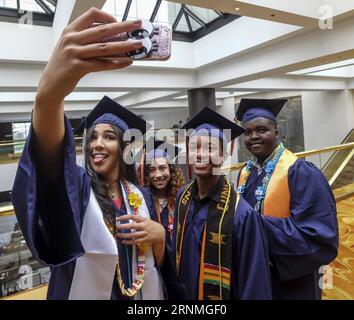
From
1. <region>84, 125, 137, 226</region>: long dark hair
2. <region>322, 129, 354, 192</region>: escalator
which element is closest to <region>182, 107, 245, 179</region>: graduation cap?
<region>84, 125, 137, 226</region>: long dark hair

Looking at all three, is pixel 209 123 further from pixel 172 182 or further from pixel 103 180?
pixel 172 182

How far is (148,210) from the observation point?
1.50 m

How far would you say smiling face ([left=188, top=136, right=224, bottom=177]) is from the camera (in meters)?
1.63

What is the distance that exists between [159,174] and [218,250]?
5.26ft

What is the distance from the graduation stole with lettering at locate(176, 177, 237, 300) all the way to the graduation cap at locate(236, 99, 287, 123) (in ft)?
3.36

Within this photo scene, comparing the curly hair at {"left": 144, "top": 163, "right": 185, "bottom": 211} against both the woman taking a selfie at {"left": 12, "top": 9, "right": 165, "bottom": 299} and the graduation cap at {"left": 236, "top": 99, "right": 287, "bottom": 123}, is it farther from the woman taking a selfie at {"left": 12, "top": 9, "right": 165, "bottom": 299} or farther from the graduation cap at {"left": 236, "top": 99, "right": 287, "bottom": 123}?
the woman taking a selfie at {"left": 12, "top": 9, "right": 165, "bottom": 299}

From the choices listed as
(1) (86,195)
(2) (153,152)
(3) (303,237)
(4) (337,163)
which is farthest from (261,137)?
(4) (337,163)

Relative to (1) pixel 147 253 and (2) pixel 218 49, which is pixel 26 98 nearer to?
(2) pixel 218 49

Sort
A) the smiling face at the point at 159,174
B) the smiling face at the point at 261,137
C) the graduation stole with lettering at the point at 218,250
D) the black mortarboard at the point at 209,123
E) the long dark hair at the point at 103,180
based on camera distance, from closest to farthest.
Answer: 1. the long dark hair at the point at 103,180
2. the graduation stole with lettering at the point at 218,250
3. the black mortarboard at the point at 209,123
4. the smiling face at the point at 261,137
5. the smiling face at the point at 159,174

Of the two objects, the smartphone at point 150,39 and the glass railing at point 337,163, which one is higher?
the smartphone at point 150,39

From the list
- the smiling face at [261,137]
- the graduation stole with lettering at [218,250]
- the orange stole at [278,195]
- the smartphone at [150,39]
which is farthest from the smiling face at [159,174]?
the smartphone at [150,39]

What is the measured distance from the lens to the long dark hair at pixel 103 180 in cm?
124

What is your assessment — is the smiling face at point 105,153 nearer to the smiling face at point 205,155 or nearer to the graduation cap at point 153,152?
the smiling face at point 205,155

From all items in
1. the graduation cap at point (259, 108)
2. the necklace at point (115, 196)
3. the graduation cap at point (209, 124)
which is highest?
the graduation cap at point (259, 108)
